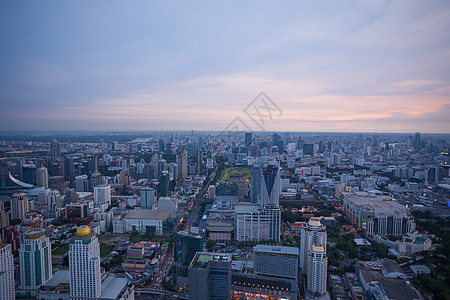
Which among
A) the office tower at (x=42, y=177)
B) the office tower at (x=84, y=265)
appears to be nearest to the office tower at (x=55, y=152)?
the office tower at (x=42, y=177)

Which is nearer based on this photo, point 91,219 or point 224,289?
point 224,289

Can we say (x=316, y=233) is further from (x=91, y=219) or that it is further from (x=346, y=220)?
(x=91, y=219)

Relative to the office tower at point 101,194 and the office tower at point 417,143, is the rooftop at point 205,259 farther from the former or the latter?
the office tower at point 417,143

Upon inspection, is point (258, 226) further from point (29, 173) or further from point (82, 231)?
point (29, 173)

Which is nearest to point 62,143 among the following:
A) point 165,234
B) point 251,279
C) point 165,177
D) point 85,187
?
point 85,187

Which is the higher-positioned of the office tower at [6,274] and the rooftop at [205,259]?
the rooftop at [205,259]

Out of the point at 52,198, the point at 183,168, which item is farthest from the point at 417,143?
the point at 52,198

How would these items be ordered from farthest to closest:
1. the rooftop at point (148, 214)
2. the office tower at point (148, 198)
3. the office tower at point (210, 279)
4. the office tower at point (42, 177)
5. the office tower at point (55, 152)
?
the office tower at point (55, 152)
the office tower at point (42, 177)
the office tower at point (148, 198)
the rooftop at point (148, 214)
the office tower at point (210, 279)

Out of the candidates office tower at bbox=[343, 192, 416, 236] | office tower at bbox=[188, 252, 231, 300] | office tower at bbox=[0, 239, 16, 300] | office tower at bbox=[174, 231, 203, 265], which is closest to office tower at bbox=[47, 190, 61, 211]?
office tower at bbox=[0, 239, 16, 300]
